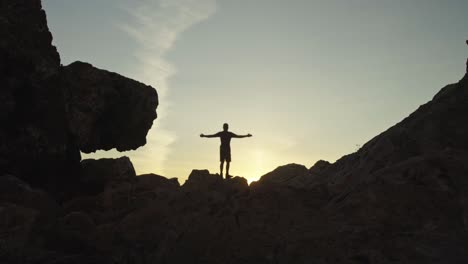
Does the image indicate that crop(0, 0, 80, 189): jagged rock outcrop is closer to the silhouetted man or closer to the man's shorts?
the silhouetted man

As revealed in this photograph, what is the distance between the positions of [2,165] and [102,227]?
1374 cm

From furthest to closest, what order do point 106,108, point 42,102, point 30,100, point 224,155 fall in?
point 106,108, point 42,102, point 30,100, point 224,155

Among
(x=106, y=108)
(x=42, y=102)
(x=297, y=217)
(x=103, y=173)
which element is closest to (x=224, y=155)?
(x=297, y=217)

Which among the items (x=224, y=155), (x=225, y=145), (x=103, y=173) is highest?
(x=103, y=173)

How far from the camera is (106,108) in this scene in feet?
106

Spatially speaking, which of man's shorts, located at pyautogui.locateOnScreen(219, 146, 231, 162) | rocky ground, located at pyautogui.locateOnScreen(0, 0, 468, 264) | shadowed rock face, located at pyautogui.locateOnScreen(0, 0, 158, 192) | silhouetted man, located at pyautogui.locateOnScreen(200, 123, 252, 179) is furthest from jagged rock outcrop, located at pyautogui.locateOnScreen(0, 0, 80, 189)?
man's shorts, located at pyautogui.locateOnScreen(219, 146, 231, 162)

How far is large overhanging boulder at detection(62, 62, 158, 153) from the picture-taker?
30344mm

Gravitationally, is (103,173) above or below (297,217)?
above

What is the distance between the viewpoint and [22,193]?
45.7 feet

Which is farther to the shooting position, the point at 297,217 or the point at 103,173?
the point at 103,173

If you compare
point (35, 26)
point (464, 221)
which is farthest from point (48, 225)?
point (35, 26)

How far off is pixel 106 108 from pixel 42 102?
7.29m

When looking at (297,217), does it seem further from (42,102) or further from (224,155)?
(42,102)

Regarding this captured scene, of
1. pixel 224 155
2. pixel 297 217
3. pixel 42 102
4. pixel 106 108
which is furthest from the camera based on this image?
pixel 106 108
